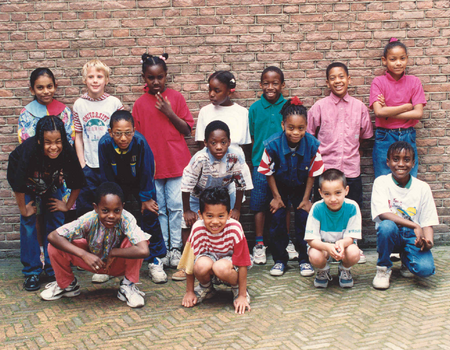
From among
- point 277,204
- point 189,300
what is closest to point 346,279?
point 277,204

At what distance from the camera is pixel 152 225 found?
15.8 feet

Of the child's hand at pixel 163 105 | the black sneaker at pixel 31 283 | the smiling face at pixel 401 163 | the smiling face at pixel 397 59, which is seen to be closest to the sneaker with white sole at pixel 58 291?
the black sneaker at pixel 31 283

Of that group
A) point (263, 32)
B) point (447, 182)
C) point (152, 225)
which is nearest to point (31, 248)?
point (152, 225)

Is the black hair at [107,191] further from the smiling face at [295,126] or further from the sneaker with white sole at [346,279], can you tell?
the sneaker with white sole at [346,279]

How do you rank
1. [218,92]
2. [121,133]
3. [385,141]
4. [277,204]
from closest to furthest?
1. [121,133]
2. [277,204]
3. [218,92]
4. [385,141]

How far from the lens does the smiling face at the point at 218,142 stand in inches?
178

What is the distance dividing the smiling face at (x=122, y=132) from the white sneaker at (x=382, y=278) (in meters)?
2.58

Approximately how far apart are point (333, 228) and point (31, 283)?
2838 mm

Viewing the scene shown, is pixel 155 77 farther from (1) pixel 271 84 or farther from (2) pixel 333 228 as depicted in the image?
(2) pixel 333 228

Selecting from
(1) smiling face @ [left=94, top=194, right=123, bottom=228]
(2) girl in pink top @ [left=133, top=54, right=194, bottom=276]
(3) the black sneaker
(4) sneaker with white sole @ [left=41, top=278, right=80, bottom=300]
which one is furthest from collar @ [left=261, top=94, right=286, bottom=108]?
(3) the black sneaker

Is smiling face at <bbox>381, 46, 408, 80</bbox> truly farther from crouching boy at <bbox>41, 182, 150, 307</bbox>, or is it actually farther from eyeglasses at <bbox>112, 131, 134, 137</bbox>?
crouching boy at <bbox>41, 182, 150, 307</bbox>

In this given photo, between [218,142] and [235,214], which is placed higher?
[218,142]

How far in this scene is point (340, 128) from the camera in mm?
5328

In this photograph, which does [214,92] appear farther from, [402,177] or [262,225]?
[402,177]
